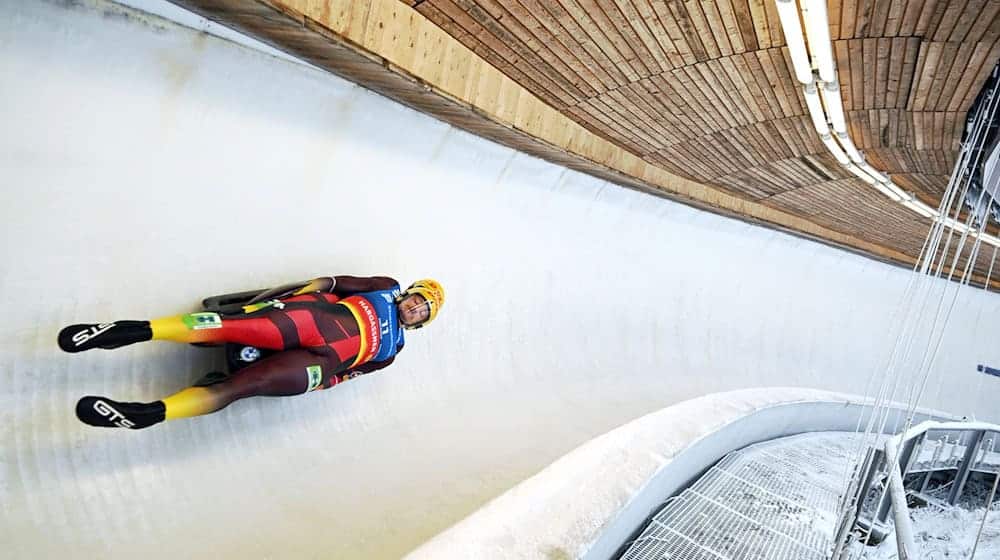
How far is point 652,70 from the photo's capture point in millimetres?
3988

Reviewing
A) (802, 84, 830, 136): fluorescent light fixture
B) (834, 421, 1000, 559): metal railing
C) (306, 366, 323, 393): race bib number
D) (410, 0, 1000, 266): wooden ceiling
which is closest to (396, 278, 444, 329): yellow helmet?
(306, 366, 323, 393): race bib number

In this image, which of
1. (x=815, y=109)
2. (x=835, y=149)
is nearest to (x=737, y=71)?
(x=815, y=109)

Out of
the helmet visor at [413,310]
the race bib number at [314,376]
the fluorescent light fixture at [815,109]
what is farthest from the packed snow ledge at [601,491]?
the fluorescent light fixture at [815,109]

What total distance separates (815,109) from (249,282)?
11.6ft

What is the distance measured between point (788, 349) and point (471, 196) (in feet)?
21.9

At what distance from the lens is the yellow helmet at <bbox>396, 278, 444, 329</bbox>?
144 inches

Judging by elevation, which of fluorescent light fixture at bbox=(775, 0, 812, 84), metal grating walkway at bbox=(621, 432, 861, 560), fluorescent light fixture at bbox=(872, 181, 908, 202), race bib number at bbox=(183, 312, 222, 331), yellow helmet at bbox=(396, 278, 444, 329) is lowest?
metal grating walkway at bbox=(621, 432, 861, 560)

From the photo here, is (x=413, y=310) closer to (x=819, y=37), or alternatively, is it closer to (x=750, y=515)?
(x=750, y=515)

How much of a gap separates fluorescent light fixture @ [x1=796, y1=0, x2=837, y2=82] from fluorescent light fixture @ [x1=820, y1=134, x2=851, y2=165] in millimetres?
1220

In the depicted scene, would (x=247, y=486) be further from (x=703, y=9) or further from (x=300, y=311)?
(x=703, y=9)

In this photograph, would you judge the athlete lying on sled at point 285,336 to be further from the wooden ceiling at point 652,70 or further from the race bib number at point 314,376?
the wooden ceiling at point 652,70

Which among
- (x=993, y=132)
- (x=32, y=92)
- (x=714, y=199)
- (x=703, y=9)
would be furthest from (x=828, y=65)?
(x=714, y=199)

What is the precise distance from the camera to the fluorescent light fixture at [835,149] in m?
4.72

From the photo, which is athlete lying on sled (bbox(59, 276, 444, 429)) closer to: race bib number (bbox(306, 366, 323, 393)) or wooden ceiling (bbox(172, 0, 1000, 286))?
race bib number (bbox(306, 366, 323, 393))
